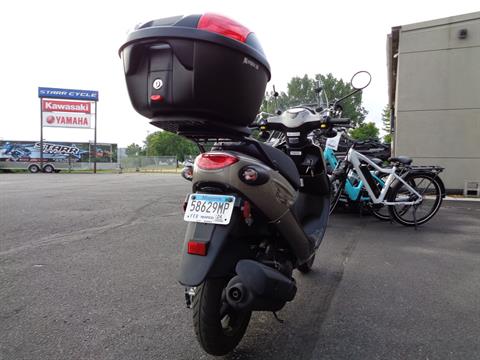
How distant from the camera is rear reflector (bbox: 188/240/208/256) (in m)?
1.62

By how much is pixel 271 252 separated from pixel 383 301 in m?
1.14

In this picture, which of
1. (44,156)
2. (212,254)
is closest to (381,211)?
(212,254)

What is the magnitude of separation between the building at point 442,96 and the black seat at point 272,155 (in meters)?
8.31

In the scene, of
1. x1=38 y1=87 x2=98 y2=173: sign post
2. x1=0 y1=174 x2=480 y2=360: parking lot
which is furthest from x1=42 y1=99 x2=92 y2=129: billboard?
x1=0 y1=174 x2=480 y2=360: parking lot

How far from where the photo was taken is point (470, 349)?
6.17ft

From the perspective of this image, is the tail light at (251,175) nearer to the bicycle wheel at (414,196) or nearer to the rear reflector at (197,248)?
the rear reflector at (197,248)

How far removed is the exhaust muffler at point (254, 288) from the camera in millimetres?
1532

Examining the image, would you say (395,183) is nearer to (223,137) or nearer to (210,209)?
(223,137)

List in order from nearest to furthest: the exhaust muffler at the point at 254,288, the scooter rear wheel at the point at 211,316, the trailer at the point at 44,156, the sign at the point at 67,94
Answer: the exhaust muffler at the point at 254,288 < the scooter rear wheel at the point at 211,316 < the trailer at the point at 44,156 < the sign at the point at 67,94

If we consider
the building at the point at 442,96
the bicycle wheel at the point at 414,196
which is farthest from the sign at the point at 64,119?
the bicycle wheel at the point at 414,196

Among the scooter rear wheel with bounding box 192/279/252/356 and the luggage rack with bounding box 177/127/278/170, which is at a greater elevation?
the luggage rack with bounding box 177/127/278/170

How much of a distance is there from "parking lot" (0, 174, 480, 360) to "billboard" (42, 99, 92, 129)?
28751 millimetres

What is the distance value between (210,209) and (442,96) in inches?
370

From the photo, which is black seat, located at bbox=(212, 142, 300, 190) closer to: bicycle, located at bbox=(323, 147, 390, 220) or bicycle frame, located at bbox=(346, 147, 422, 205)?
bicycle frame, located at bbox=(346, 147, 422, 205)
